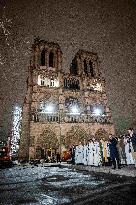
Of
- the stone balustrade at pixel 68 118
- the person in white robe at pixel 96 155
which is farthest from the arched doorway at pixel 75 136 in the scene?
the person in white robe at pixel 96 155

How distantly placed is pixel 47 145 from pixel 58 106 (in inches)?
248

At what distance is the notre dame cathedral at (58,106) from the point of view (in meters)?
27.0

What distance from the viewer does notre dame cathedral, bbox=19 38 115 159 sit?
27047 mm

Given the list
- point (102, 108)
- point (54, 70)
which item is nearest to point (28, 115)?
point (54, 70)

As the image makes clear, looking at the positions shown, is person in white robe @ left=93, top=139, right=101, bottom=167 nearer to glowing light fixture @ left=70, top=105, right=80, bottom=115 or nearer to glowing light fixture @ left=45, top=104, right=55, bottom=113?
glowing light fixture @ left=45, top=104, right=55, bottom=113

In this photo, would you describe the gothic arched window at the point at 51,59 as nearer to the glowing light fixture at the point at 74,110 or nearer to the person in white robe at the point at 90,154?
the glowing light fixture at the point at 74,110

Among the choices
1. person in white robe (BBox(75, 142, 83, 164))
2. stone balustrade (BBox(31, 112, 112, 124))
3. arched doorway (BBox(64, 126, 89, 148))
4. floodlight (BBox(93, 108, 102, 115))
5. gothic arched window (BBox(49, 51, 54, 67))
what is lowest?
person in white robe (BBox(75, 142, 83, 164))

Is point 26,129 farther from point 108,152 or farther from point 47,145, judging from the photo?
point 108,152

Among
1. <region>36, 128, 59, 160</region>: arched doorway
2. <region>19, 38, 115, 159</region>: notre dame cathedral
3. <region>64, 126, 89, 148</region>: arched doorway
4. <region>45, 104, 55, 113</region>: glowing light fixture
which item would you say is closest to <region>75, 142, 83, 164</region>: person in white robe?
<region>19, 38, 115, 159</region>: notre dame cathedral

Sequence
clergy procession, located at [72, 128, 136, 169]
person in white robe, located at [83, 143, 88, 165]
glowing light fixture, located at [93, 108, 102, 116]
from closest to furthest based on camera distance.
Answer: clergy procession, located at [72, 128, 136, 169] → person in white robe, located at [83, 143, 88, 165] → glowing light fixture, located at [93, 108, 102, 116]

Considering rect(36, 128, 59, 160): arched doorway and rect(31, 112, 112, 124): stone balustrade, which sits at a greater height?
rect(31, 112, 112, 124): stone balustrade

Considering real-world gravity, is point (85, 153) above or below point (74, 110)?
below

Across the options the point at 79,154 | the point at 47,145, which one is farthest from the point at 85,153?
the point at 47,145

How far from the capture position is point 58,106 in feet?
98.3
